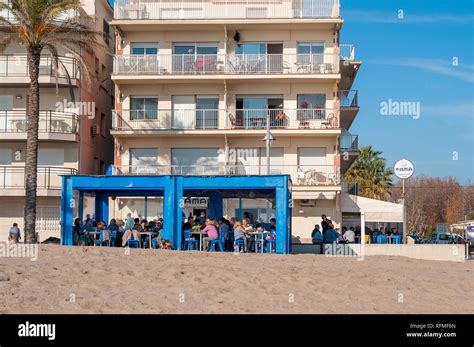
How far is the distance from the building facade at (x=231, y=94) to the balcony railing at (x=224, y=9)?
0.19 feet

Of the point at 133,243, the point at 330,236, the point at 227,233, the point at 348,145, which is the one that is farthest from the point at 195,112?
the point at 227,233

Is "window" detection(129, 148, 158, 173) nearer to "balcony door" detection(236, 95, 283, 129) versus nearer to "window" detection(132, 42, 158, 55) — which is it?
"balcony door" detection(236, 95, 283, 129)

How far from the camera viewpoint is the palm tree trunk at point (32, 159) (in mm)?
29484

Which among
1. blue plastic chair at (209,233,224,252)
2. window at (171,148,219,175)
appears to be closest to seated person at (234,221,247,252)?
blue plastic chair at (209,233,224,252)

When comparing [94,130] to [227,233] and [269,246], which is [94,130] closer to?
[227,233]

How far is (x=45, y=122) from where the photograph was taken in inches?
1698

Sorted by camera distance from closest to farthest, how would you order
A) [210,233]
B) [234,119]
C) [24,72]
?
[210,233]
[24,72]
[234,119]

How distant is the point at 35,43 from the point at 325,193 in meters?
19.2

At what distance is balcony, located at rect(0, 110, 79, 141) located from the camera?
42.8 metres

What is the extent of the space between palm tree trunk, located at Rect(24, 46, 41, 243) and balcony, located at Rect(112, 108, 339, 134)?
44.9ft

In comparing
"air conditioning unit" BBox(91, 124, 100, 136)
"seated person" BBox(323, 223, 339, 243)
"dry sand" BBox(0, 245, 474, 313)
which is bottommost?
"dry sand" BBox(0, 245, 474, 313)

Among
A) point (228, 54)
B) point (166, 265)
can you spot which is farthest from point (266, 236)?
point (228, 54)

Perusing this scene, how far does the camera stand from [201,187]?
29.3 m

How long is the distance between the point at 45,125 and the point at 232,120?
10322mm
